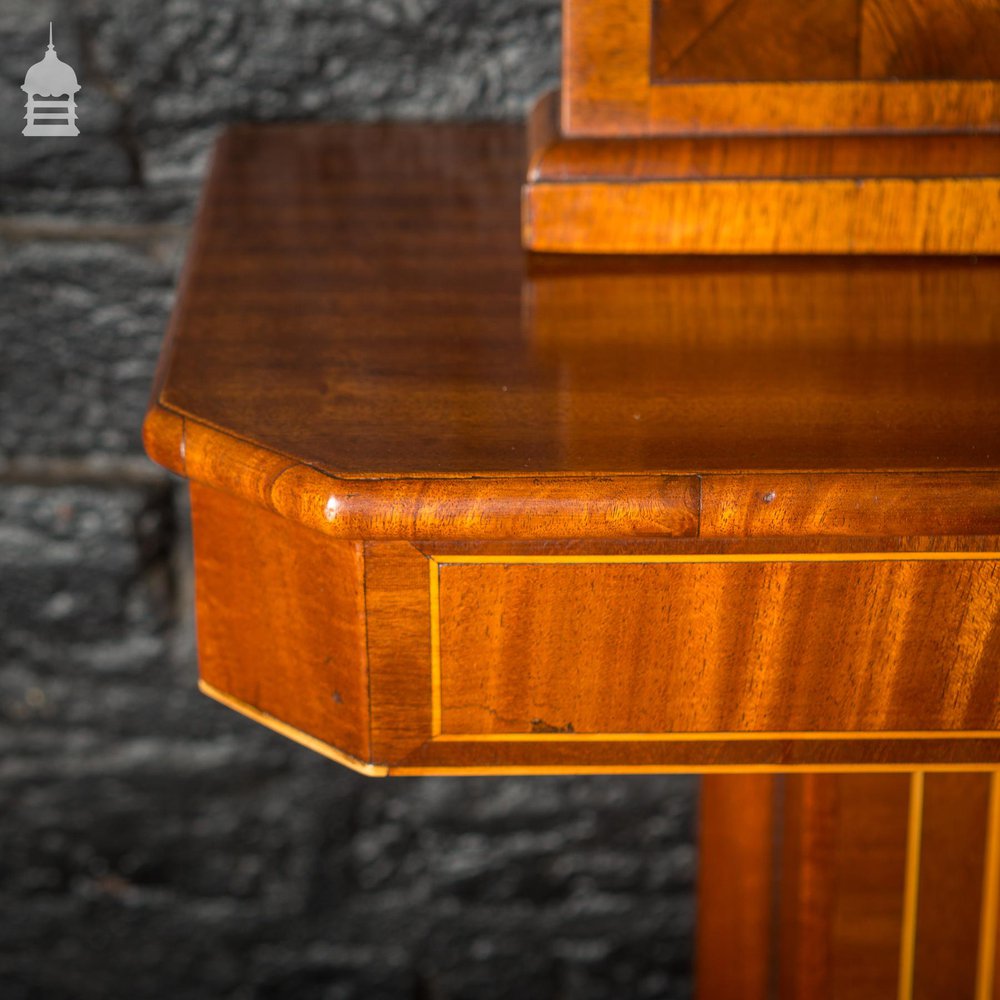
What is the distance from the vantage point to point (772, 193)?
74cm

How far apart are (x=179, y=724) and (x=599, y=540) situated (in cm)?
80

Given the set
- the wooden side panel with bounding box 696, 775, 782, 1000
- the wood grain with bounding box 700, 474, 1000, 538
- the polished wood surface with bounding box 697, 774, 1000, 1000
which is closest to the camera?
the wood grain with bounding box 700, 474, 1000, 538

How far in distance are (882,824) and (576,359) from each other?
384 millimetres

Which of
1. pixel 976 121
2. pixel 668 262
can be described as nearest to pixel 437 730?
pixel 668 262

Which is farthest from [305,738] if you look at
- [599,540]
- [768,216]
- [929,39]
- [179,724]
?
[179,724]

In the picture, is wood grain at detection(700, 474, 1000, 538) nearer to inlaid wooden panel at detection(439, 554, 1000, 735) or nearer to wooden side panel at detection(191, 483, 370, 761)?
inlaid wooden panel at detection(439, 554, 1000, 735)

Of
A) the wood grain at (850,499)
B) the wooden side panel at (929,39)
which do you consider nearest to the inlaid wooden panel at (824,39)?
the wooden side panel at (929,39)

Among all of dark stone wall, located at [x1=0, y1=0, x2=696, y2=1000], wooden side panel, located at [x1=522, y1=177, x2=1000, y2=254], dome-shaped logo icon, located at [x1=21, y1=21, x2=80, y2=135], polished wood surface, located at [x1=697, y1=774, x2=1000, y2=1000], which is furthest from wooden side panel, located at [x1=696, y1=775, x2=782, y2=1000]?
dome-shaped logo icon, located at [x1=21, y1=21, x2=80, y2=135]

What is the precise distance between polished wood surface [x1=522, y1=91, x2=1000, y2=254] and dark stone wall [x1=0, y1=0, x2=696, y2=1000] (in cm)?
36

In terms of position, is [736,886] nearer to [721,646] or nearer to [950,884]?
[950,884]

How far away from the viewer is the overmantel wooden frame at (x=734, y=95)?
746 mm

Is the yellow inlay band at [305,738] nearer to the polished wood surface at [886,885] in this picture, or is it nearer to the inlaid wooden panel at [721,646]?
the inlaid wooden panel at [721,646]

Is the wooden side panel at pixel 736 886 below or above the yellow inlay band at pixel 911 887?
below

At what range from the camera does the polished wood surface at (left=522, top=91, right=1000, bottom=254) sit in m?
0.73
